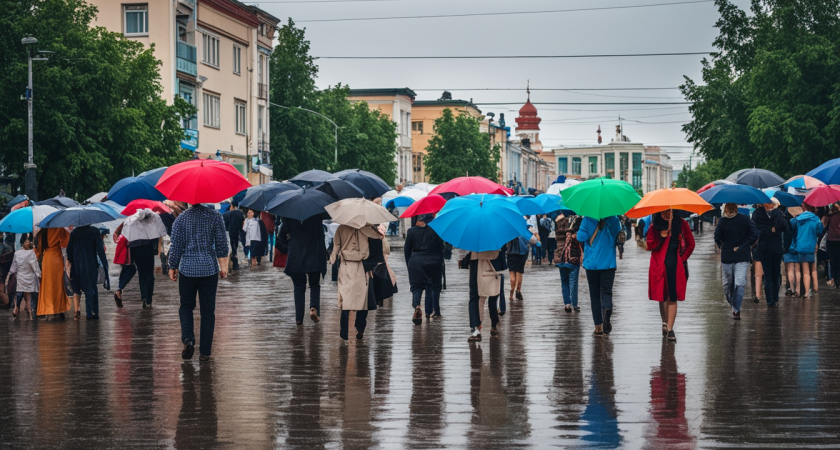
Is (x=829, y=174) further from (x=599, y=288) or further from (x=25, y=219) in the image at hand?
(x=25, y=219)

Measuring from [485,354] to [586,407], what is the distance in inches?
132

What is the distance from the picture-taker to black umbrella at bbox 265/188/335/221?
14411mm

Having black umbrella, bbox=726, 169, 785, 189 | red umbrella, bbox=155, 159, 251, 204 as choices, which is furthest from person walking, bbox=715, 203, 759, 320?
red umbrella, bbox=155, 159, 251, 204

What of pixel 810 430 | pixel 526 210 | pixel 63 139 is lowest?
pixel 810 430

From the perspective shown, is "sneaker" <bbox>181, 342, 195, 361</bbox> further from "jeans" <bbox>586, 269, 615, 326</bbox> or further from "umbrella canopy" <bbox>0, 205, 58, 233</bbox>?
"umbrella canopy" <bbox>0, 205, 58, 233</bbox>

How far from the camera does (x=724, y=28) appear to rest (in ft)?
174

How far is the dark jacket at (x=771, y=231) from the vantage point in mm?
18078

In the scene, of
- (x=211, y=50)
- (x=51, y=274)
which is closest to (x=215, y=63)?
(x=211, y=50)

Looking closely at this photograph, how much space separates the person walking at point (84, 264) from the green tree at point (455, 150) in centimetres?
7182

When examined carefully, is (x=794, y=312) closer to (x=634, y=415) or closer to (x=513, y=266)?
(x=513, y=266)

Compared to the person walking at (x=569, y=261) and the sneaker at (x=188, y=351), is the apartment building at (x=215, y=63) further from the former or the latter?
the sneaker at (x=188, y=351)

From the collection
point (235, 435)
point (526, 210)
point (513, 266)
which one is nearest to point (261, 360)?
point (235, 435)

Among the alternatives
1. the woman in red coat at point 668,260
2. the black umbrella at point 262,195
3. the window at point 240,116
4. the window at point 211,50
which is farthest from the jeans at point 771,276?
the window at point 240,116

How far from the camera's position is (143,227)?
17.3 meters
